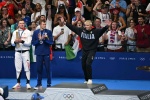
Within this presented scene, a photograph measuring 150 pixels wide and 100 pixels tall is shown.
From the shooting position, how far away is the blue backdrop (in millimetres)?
21578

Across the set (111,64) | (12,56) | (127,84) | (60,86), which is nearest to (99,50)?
(111,64)

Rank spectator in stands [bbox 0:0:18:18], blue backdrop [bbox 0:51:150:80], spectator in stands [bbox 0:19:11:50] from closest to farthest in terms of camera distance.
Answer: blue backdrop [bbox 0:51:150:80] < spectator in stands [bbox 0:19:11:50] < spectator in stands [bbox 0:0:18:18]

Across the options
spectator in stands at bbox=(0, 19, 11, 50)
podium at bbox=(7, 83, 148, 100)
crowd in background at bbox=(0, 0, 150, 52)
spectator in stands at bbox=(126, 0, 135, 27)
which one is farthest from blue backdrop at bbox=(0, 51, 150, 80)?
podium at bbox=(7, 83, 148, 100)

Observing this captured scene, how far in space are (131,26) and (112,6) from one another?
1609mm

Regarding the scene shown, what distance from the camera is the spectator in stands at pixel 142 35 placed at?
21.2 m

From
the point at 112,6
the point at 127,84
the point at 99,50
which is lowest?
the point at 127,84

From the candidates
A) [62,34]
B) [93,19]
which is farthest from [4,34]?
[93,19]

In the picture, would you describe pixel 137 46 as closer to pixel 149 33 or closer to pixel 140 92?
pixel 149 33

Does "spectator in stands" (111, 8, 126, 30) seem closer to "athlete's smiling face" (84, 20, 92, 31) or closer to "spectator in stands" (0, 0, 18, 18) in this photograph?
"athlete's smiling face" (84, 20, 92, 31)

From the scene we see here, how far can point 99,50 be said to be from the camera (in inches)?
869

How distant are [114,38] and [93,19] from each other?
171 cm

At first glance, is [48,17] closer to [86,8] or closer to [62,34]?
[62,34]

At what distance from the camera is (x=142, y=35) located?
21297mm

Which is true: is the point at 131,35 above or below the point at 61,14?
below
